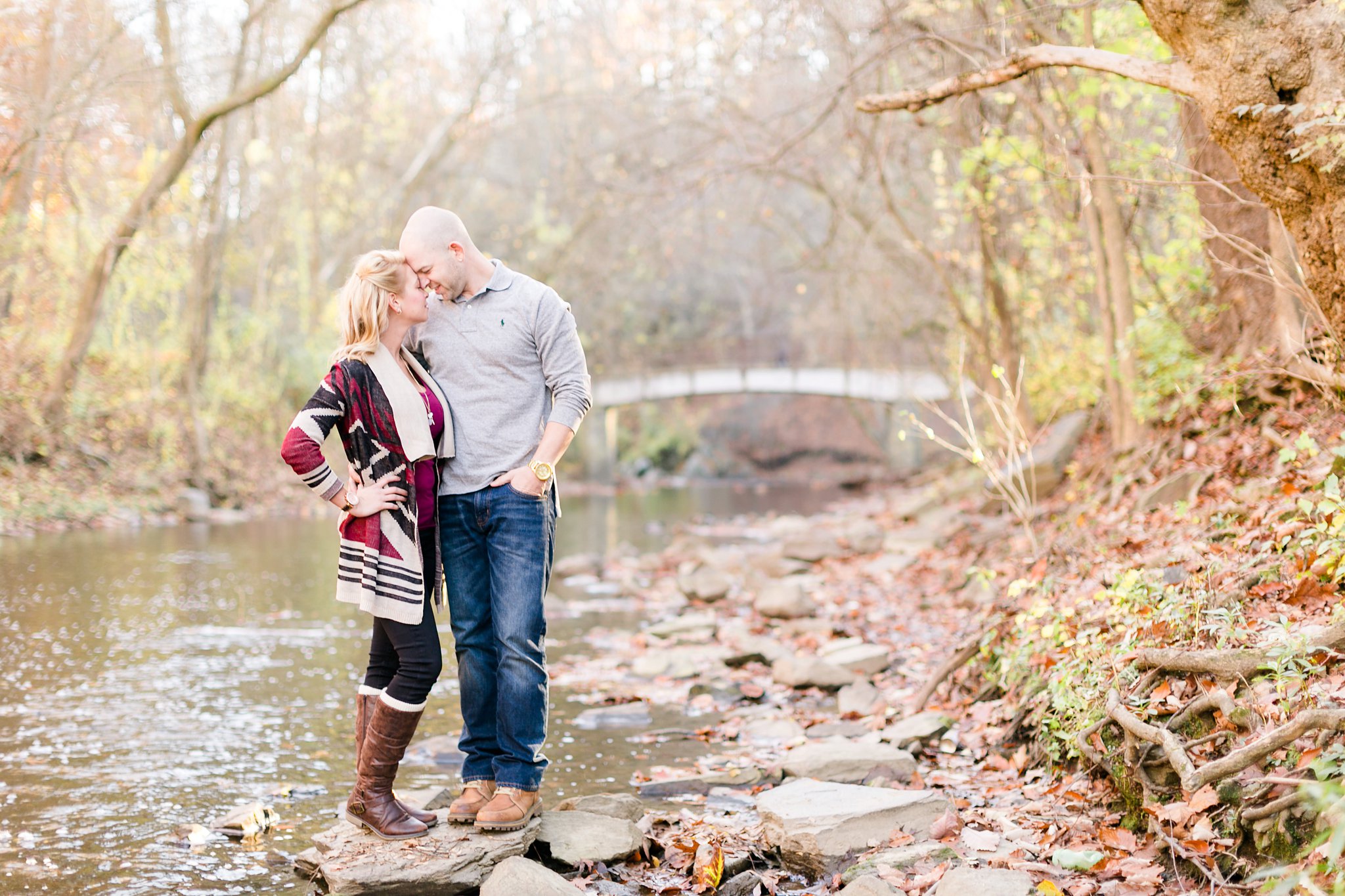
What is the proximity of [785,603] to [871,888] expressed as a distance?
623cm

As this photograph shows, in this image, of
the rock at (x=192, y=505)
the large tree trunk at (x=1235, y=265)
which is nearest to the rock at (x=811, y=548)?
the large tree trunk at (x=1235, y=265)

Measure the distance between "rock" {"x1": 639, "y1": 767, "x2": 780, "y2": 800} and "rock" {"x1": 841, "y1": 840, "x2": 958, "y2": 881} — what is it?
4.04ft

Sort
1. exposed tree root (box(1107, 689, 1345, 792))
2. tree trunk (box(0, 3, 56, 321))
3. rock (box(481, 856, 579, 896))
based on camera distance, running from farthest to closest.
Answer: tree trunk (box(0, 3, 56, 321)) → rock (box(481, 856, 579, 896)) → exposed tree root (box(1107, 689, 1345, 792))

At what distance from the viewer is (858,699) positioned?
639 cm

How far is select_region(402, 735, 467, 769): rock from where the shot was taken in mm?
5547

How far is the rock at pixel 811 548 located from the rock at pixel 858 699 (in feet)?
21.7

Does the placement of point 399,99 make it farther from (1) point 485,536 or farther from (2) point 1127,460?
(1) point 485,536

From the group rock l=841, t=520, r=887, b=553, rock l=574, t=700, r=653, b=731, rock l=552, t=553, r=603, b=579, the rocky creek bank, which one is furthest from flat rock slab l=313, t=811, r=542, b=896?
rock l=841, t=520, r=887, b=553

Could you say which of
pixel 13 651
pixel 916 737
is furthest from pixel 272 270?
pixel 916 737

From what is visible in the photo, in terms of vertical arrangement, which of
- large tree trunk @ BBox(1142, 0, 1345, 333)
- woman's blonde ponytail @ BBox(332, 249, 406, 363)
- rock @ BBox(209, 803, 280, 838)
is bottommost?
rock @ BBox(209, 803, 280, 838)

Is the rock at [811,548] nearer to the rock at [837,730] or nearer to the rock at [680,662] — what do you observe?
the rock at [680,662]

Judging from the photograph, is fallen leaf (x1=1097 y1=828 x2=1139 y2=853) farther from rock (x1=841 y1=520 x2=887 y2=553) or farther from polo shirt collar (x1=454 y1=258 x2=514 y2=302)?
rock (x1=841 y1=520 x2=887 y2=553)

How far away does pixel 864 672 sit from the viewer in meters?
7.09

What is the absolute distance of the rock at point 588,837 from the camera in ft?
12.9
